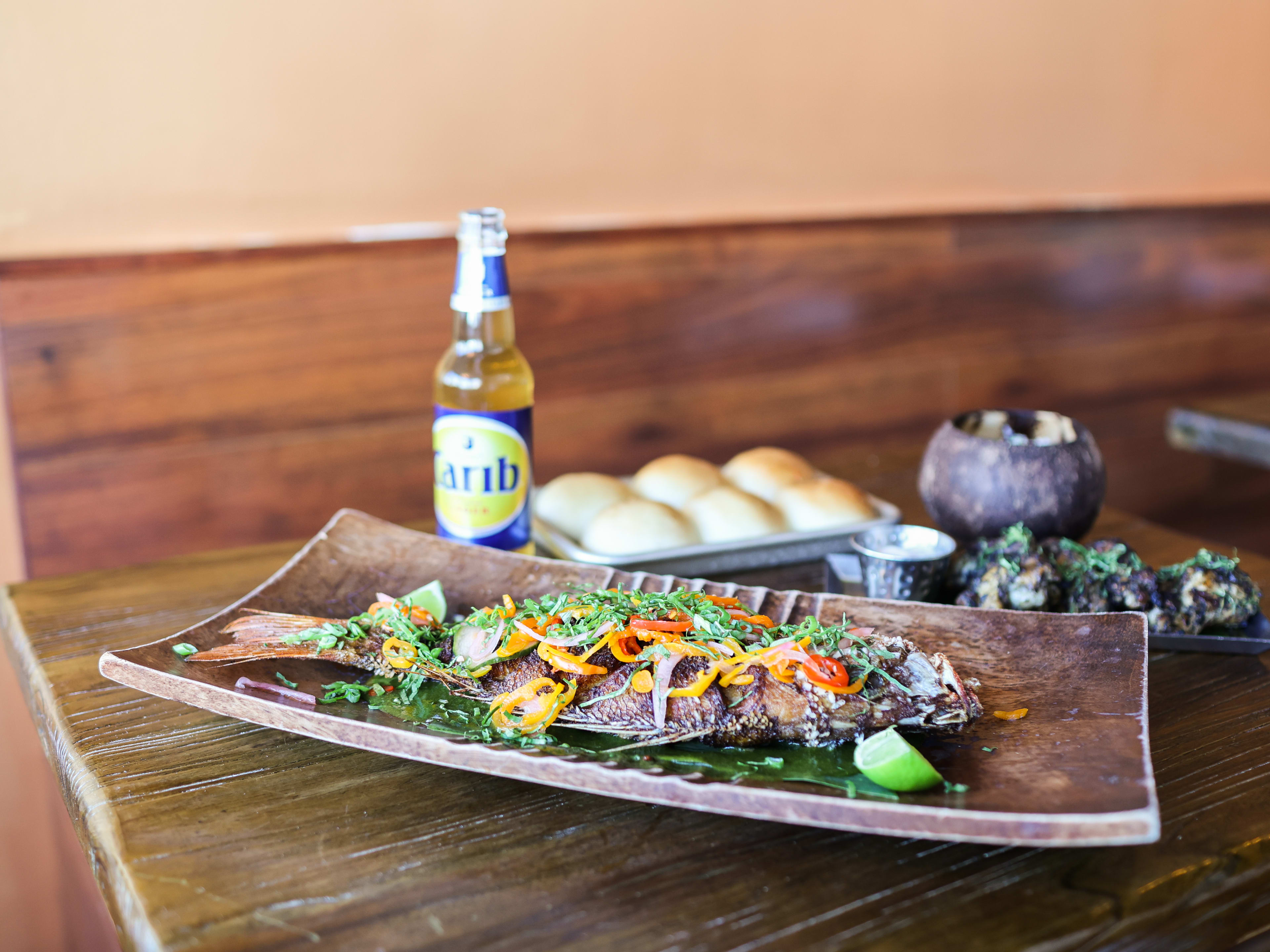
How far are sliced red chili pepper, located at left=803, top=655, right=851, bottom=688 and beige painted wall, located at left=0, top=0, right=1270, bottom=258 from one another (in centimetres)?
171

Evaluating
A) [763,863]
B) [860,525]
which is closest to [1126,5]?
[860,525]

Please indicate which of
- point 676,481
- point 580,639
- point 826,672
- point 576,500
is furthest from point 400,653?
point 676,481

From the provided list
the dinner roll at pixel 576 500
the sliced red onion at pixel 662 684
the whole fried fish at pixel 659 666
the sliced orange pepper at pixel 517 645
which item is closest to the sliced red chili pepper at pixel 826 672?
the whole fried fish at pixel 659 666

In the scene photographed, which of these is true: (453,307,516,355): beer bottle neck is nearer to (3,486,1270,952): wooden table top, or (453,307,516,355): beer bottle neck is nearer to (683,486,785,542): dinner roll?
(683,486,785,542): dinner roll

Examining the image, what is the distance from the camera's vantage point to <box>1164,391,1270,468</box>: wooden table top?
6.81 ft

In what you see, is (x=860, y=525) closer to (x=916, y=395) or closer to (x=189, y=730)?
(x=189, y=730)

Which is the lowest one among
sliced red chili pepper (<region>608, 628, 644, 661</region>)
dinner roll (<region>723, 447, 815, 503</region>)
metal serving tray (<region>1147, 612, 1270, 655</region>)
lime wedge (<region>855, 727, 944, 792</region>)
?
metal serving tray (<region>1147, 612, 1270, 655</region>)

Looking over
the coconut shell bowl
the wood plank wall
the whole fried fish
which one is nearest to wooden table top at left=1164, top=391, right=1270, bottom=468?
the wood plank wall

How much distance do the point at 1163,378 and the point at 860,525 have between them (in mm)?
2651

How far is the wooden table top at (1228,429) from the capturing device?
2074mm

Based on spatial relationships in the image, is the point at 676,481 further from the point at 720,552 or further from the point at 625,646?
the point at 625,646

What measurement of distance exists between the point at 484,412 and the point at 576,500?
25cm

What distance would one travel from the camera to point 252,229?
2191 millimetres

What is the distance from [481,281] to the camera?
126 centimetres
